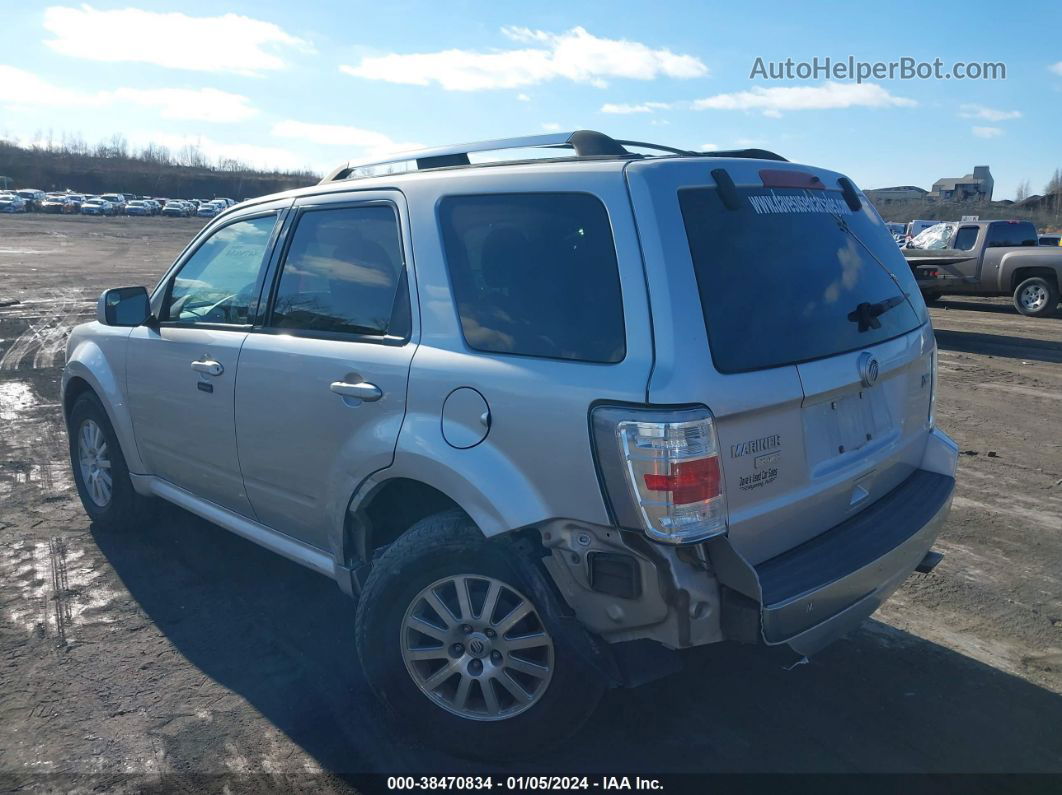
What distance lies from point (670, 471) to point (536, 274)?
2.83 ft

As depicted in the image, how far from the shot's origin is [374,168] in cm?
406

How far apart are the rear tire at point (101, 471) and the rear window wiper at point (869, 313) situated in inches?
159

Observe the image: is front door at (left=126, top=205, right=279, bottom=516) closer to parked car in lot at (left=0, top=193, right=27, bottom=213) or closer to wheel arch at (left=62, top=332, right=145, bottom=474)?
wheel arch at (left=62, top=332, right=145, bottom=474)

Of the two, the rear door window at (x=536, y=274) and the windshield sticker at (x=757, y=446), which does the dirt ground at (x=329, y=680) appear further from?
the rear door window at (x=536, y=274)

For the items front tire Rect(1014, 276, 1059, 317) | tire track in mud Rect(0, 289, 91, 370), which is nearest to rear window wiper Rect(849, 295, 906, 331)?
tire track in mud Rect(0, 289, 91, 370)

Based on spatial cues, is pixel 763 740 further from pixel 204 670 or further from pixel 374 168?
pixel 374 168

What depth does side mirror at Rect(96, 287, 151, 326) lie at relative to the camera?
4.70 metres

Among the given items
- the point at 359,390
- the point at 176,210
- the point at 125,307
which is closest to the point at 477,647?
the point at 359,390

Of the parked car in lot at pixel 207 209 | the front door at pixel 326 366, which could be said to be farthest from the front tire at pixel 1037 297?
the parked car in lot at pixel 207 209

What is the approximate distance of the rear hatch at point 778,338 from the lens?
2.66 meters

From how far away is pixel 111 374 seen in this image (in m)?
4.96

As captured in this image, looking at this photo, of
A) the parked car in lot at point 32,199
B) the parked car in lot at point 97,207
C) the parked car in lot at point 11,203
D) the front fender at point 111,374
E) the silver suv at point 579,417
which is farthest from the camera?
the parked car in lot at point 32,199

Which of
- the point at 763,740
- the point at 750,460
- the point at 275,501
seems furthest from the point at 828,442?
the point at 275,501

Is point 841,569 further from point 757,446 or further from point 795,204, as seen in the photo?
point 795,204
